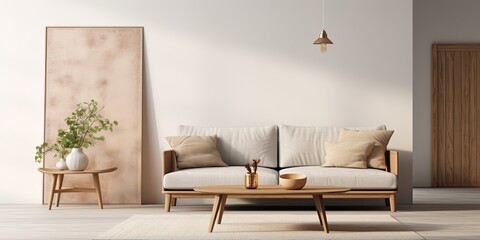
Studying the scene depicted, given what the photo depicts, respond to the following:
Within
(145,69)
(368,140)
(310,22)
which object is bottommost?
(368,140)

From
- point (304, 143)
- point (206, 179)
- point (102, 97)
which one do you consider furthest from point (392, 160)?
point (102, 97)

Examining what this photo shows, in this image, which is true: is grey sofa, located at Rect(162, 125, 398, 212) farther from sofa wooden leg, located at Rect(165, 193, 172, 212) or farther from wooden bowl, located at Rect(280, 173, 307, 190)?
wooden bowl, located at Rect(280, 173, 307, 190)

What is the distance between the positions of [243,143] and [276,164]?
0.40m

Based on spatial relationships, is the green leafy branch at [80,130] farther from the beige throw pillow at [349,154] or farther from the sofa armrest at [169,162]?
the beige throw pillow at [349,154]

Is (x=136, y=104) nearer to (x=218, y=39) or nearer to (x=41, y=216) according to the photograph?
(x=218, y=39)

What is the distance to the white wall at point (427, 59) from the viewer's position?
10.6 meters

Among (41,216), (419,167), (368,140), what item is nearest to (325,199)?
(368,140)

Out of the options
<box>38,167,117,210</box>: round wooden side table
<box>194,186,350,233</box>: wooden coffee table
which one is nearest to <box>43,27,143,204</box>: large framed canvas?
<box>38,167,117,210</box>: round wooden side table

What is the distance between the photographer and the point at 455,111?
34.8ft

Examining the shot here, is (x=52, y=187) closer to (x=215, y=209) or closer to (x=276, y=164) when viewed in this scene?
(x=276, y=164)

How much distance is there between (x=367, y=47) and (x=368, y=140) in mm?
1105

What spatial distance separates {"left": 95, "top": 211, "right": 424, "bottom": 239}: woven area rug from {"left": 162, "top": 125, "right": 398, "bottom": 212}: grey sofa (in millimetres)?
331

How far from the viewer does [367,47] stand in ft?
26.4

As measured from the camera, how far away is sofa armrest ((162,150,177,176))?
7.17 m
